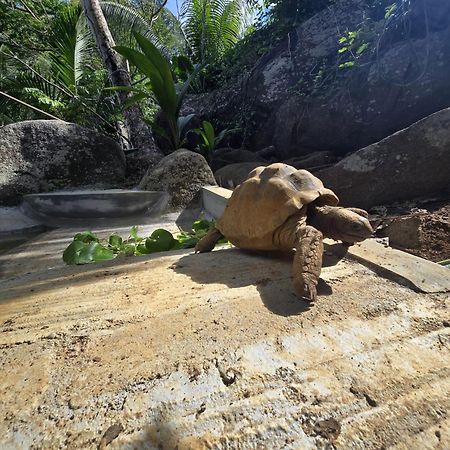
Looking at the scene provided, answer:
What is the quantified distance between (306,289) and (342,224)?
339mm

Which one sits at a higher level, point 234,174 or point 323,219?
point 323,219

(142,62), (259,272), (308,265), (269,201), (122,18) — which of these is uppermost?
(122,18)

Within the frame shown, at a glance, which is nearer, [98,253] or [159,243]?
[98,253]

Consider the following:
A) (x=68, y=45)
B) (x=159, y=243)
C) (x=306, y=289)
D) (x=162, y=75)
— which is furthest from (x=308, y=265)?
(x=68, y=45)

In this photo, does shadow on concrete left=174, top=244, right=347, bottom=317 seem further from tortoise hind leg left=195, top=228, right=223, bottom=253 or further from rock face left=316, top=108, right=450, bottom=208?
rock face left=316, top=108, right=450, bottom=208

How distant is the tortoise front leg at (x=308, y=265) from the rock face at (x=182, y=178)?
2.55 metres

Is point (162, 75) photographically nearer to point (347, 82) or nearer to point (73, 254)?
point (347, 82)

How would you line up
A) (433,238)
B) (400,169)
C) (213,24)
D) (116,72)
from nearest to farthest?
(433,238) → (400,169) → (116,72) → (213,24)

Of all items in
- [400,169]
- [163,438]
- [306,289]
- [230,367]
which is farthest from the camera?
[400,169]

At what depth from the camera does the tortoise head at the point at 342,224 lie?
109 cm

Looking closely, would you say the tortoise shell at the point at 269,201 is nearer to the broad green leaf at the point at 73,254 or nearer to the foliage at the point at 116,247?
the foliage at the point at 116,247

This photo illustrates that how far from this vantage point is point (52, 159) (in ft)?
13.4

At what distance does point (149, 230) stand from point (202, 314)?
211cm

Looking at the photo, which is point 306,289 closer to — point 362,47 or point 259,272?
point 259,272
